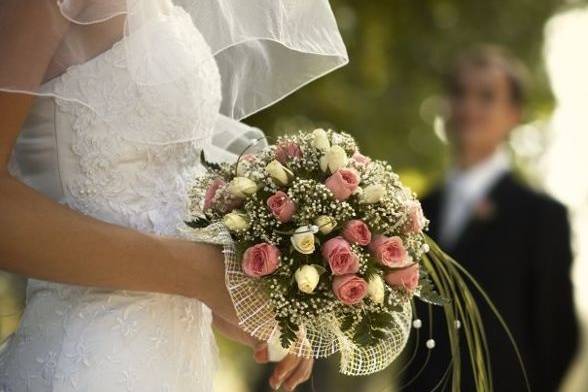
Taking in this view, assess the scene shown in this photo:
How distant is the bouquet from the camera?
3.05 meters

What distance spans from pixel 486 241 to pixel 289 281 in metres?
4.32

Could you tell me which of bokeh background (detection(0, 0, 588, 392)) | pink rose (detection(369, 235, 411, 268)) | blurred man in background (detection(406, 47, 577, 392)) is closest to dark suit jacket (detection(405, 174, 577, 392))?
blurred man in background (detection(406, 47, 577, 392))

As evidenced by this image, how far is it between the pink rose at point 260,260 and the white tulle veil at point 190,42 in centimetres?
42

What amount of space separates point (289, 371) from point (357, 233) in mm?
707

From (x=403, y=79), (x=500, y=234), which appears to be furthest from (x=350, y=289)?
(x=403, y=79)

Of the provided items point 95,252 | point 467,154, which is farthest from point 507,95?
point 95,252

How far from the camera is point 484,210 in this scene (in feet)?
24.3

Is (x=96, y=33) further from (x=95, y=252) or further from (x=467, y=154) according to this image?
(x=467, y=154)

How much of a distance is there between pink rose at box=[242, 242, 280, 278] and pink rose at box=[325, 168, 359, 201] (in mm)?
213

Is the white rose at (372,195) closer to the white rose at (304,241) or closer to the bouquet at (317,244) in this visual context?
the bouquet at (317,244)

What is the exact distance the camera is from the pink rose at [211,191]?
Answer: 10.5ft

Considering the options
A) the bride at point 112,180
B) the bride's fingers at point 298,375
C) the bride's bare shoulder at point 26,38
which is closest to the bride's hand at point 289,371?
the bride's fingers at point 298,375

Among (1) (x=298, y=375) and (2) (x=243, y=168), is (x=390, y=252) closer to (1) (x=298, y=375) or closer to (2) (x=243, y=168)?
(2) (x=243, y=168)

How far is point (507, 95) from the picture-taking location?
7.69 m
